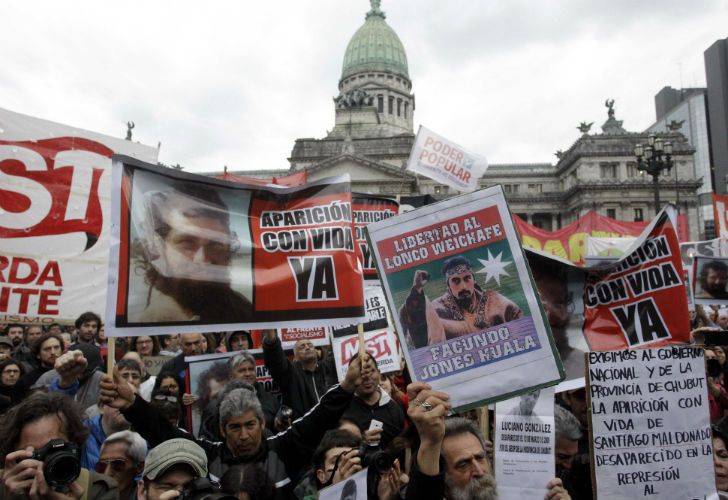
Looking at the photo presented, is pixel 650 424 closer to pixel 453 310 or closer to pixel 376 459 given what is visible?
pixel 453 310

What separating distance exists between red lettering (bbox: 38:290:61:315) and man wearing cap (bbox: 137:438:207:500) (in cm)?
343

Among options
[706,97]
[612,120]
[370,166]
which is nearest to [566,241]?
[370,166]

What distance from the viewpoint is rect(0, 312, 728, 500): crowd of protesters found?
7.95ft

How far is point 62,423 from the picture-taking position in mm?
2762

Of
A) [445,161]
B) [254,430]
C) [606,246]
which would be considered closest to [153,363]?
[254,430]

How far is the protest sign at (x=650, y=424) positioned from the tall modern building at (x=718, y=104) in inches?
3082

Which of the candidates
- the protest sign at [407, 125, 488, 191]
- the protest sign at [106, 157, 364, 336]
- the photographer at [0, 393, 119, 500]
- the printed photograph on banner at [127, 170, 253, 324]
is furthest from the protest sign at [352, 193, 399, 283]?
the protest sign at [407, 125, 488, 191]

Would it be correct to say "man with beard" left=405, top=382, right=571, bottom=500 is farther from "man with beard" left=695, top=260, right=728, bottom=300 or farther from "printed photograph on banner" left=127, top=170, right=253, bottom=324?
"man with beard" left=695, top=260, right=728, bottom=300

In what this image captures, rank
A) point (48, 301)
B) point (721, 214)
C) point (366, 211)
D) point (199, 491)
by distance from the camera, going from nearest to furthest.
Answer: point (199, 491), point (48, 301), point (366, 211), point (721, 214)

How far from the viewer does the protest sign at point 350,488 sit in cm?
271

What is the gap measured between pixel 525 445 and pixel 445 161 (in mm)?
8660

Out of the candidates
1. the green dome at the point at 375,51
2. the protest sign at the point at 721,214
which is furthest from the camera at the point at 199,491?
the green dome at the point at 375,51

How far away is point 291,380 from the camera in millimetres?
5164

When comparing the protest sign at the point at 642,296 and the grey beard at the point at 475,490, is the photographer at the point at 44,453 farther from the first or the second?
the protest sign at the point at 642,296
